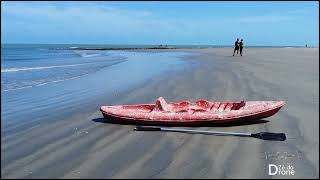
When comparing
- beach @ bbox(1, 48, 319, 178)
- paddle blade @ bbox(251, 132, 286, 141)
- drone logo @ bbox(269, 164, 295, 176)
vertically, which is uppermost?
paddle blade @ bbox(251, 132, 286, 141)

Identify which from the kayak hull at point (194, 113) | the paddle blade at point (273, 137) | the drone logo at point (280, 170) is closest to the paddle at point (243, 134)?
the paddle blade at point (273, 137)

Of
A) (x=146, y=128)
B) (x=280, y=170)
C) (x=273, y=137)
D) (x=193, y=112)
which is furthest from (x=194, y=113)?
(x=280, y=170)

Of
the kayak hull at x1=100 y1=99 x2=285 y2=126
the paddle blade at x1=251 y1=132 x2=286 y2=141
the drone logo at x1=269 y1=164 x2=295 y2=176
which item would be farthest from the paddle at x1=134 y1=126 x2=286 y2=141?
the drone logo at x1=269 y1=164 x2=295 y2=176

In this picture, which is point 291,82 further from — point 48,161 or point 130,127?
point 48,161

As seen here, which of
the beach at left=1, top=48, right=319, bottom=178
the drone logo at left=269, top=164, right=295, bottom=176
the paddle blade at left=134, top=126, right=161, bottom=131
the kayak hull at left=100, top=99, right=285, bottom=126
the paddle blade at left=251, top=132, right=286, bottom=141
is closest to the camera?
the drone logo at left=269, top=164, right=295, bottom=176

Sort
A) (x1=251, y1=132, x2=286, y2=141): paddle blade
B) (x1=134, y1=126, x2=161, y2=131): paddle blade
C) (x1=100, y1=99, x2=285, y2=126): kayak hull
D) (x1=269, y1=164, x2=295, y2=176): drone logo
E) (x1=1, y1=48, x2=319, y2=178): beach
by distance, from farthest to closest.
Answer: (x1=100, y1=99, x2=285, y2=126): kayak hull → (x1=134, y1=126, x2=161, y2=131): paddle blade → (x1=251, y1=132, x2=286, y2=141): paddle blade → (x1=1, y1=48, x2=319, y2=178): beach → (x1=269, y1=164, x2=295, y2=176): drone logo

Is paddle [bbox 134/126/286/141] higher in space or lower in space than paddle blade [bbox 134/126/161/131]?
higher

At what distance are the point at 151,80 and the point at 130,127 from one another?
6.90 m

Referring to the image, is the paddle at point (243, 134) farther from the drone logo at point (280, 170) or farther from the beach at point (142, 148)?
the drone logo at point (280, 170)

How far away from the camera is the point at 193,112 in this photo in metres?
7.48

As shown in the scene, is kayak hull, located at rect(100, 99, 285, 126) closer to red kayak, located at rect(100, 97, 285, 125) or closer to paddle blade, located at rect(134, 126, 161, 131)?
red kayak, located at rect(100, 97, 285, 125)

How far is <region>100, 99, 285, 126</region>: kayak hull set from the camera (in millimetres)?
7039

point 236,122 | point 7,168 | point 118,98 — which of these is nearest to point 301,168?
point 236,122

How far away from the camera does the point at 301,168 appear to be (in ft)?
15.4
